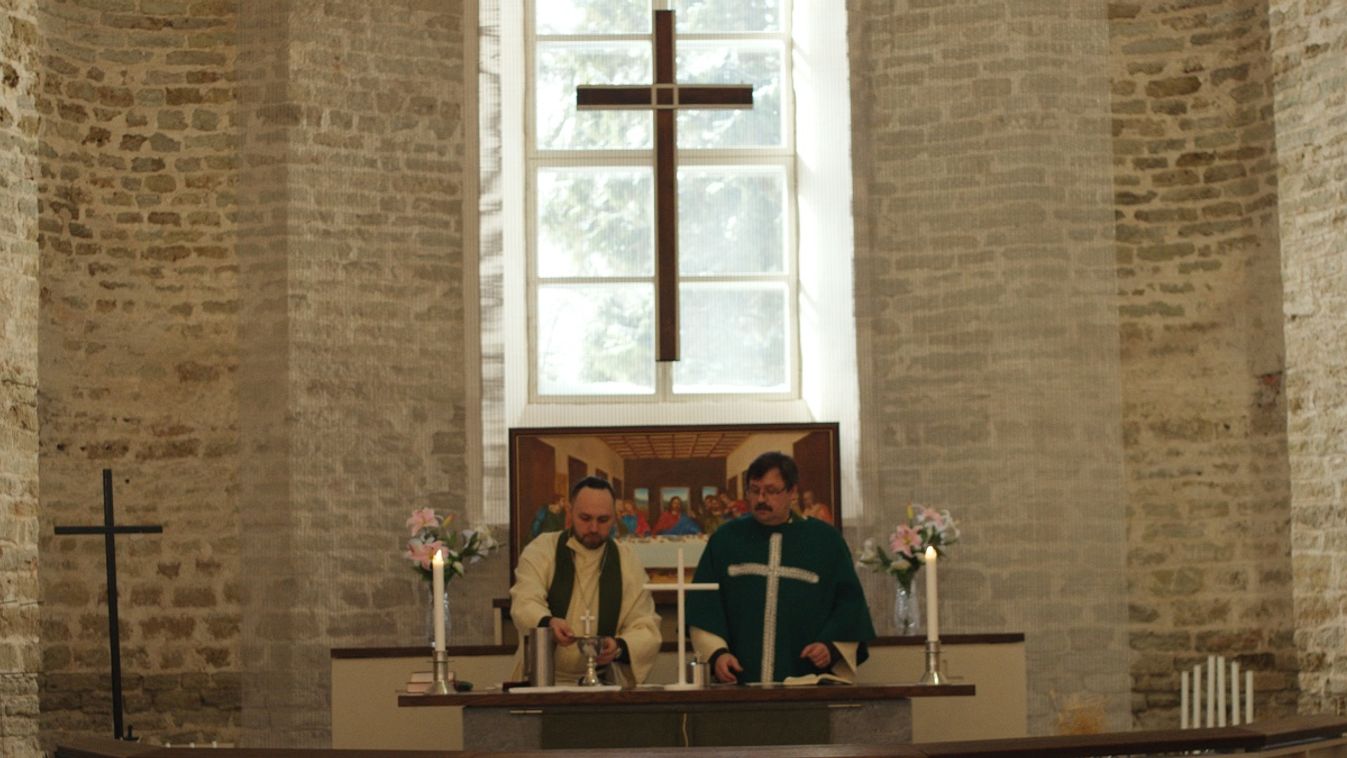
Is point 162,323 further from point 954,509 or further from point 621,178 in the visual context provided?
point 954,509

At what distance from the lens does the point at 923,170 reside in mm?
11062

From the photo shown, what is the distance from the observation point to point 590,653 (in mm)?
6996

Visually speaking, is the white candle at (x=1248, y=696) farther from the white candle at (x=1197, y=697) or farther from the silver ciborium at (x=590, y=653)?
the silver ciborium at (x=590, y=653)

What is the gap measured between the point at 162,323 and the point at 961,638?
4.93 meters

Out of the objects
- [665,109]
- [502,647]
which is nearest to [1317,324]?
[665,109]

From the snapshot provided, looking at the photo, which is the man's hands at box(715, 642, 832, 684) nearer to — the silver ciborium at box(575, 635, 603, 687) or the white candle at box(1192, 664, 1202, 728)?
the silver ciborium at box(575, 635, 603, 687)

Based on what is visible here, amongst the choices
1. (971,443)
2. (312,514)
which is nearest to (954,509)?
(971,443)

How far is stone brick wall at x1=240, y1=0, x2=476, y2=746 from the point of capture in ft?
34.5

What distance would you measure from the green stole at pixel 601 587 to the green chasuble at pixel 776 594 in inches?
12.4

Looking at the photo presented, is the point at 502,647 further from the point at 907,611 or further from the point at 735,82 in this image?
the point at 735,82

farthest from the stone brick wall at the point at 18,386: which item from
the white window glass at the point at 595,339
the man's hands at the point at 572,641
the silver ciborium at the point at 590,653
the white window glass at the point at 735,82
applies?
the white window glass at the point at 735,82

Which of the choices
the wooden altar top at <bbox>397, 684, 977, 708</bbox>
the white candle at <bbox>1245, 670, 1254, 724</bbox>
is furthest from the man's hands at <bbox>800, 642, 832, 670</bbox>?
the white candle at <bbox>1245, 670, 1254, 724</bbox>

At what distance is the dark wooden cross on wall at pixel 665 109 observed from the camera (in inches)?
412

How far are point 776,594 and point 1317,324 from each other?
3.55 meters
